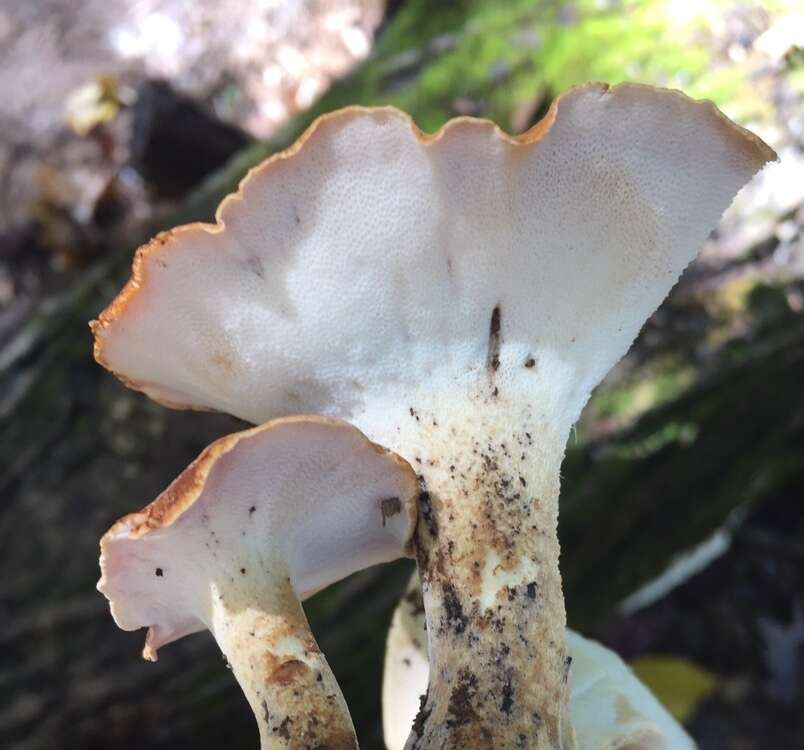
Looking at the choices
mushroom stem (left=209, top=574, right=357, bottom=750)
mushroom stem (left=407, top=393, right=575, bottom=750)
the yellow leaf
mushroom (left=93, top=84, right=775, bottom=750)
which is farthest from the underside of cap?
the yellow leaf

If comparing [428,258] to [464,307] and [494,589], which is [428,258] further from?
[494,589]

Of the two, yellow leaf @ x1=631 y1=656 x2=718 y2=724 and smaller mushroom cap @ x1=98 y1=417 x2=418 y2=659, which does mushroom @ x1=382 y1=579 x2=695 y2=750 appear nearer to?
smaller mushroom cap @ x1=98 y1=417 x2=418 y2=659

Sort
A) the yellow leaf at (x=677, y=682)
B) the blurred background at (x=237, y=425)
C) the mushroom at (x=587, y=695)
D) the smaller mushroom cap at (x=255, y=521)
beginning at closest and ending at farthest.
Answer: the smaller mushroom cap at (x=255, y=521) < the mushroom at (x=587, y=695) < the blurred background at (x=237, y=425) < the yellow leaf at (x=677, y=682)

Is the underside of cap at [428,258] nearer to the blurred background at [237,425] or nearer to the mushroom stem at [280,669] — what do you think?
the mushroom stem at [280,669]

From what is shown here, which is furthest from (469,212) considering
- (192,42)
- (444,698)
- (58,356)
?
(192,42)

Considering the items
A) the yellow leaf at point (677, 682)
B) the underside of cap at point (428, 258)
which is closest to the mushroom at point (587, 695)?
the underside of cap at point (428, 258)

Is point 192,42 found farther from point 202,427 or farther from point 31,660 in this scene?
point 31,660
